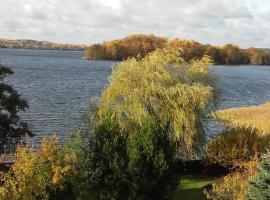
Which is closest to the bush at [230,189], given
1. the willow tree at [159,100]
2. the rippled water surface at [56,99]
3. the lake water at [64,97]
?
the willow tree at [159,100]

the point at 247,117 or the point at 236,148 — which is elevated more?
the point at 236,148

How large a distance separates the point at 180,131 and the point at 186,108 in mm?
1963

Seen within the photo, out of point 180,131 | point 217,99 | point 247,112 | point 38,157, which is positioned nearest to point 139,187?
point 38,157

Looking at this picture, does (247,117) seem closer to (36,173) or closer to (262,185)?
(262,185)

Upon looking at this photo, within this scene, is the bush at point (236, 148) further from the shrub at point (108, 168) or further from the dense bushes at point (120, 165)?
the shrub at point (108, 168)

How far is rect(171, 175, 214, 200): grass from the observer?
114 feet

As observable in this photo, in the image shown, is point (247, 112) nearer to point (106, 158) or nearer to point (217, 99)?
point (217, 99)

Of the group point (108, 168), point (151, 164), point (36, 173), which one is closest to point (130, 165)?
point (108, 168)

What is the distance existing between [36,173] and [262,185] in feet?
35.9

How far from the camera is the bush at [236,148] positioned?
124 ft

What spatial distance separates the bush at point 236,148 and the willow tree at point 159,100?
91.4 inches

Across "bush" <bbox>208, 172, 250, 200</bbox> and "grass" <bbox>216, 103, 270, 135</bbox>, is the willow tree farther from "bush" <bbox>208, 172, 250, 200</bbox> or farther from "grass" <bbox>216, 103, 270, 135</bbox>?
"grass" <bbox>216, 103, 270, 135</bbox>

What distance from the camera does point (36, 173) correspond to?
2252 centimetres

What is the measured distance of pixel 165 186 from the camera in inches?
1160
